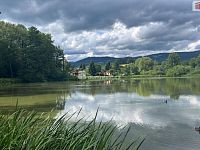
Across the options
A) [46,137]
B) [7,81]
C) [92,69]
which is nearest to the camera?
[46,137]

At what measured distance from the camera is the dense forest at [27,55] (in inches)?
2980

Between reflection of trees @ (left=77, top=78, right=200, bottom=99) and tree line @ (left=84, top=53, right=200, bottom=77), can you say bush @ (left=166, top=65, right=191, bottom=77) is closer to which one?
tree line @ (left=84, top=53, right=200, bottom=77)

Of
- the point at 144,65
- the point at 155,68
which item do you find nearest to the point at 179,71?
the point at 155,68

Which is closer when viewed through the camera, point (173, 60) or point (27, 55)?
point (27, 55)


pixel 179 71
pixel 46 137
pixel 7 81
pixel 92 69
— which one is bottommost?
pixel 7 81

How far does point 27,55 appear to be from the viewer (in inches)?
3290

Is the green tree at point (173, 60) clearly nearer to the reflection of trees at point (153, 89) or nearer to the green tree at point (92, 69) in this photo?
the green tree at point (92, 69)

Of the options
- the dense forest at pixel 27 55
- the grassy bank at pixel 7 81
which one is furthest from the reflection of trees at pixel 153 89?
the dense forest at pixel 27 55

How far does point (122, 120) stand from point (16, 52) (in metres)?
60.0

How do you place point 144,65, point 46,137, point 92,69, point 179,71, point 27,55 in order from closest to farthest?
point 46,137 < point 27,55 < point 179,71 < point 92,69 < point 144,65

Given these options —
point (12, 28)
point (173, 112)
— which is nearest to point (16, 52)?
point (12, 28)

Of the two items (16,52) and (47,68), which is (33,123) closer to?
(16,52)

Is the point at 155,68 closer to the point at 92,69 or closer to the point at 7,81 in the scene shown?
the point at 92,69

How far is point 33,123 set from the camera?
18.1 ft
